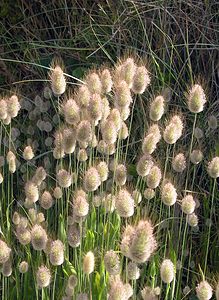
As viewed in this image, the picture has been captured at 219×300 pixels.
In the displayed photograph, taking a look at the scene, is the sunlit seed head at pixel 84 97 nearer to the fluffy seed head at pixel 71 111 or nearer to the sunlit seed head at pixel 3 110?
the fluffy seed head at pixel 71 111

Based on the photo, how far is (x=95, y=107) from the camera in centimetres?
213

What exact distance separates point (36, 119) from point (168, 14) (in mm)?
787

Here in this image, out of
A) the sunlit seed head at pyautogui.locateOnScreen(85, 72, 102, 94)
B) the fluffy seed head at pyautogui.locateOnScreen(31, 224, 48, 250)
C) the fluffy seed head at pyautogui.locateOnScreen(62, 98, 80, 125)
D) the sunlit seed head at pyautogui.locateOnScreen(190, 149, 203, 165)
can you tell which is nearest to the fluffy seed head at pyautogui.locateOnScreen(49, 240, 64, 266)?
the fluffy seed head at pyautogui.locateOnScreen(31, 224, 48, 250)

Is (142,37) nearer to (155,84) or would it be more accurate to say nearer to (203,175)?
(155,84)

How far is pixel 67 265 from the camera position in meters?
2.22

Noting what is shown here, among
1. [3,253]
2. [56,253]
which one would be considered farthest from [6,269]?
[56,253]

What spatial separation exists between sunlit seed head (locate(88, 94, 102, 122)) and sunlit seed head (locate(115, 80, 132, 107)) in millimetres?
55

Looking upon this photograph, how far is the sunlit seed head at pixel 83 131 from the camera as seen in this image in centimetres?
214

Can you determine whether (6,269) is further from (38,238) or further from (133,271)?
(133,271)

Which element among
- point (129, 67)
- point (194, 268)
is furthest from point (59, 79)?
point (194, 268)

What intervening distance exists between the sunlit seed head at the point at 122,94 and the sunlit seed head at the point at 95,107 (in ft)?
0.18

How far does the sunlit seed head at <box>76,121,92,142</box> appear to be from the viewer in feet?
7.04

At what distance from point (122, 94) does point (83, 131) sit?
0.16 m

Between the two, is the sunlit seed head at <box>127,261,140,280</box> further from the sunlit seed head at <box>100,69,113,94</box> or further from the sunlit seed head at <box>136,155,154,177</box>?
the sunlit seed head at <box>100,69,113,94</box>
